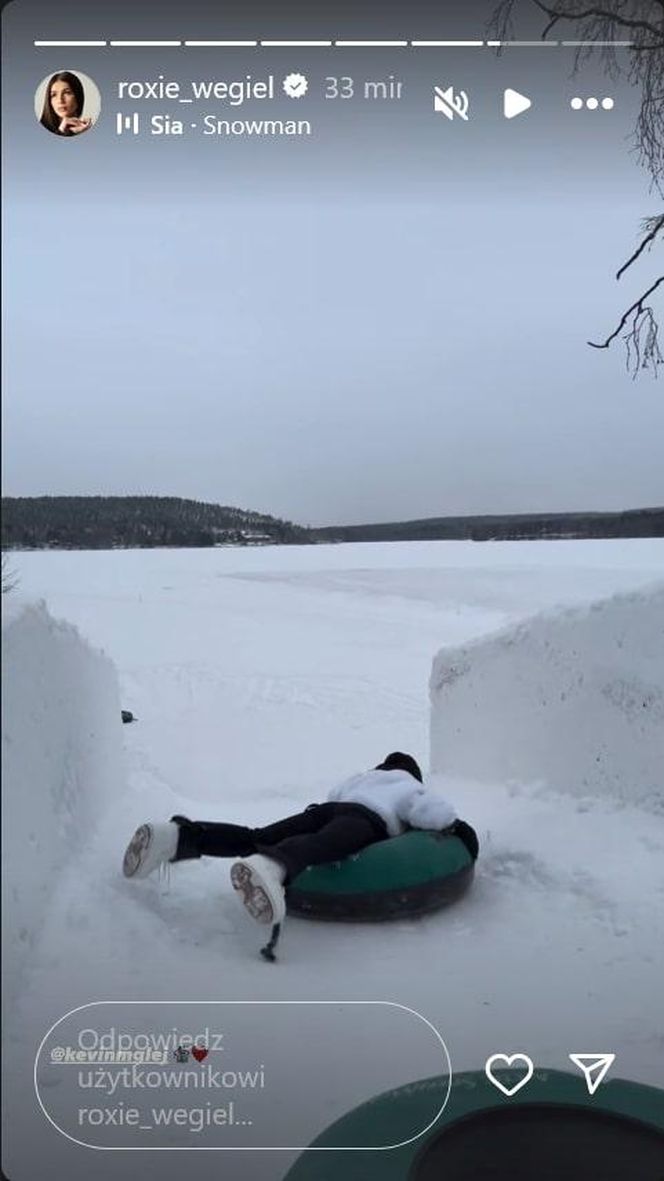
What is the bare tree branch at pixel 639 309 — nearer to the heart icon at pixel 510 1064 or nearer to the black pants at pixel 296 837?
the black pants at pixel 296 837

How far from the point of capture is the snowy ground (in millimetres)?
1744

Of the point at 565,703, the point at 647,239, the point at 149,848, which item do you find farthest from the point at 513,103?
the point at 565,703

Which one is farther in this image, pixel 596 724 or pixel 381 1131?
pixel 596 724

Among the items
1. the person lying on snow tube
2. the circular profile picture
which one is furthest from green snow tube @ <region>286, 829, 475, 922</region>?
the circular profile picture

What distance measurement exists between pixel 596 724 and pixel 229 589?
188 cm

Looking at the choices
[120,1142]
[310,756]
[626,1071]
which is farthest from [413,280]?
[120,1142]

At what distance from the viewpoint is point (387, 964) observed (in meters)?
1.83

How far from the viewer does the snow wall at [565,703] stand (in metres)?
2.64

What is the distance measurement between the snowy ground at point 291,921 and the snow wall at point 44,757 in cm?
3

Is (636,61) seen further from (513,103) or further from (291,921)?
(291,921)

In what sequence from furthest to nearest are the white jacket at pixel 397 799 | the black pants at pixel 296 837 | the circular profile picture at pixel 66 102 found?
the white jacket at pixel 397 799 → the black pants at pixel 296 837 → the circular profile picture at pixel 66 102

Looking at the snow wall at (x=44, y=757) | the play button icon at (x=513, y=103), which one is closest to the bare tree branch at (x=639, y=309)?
the play button icon at (x=513, y=103)

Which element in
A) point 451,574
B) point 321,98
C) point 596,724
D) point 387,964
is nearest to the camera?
point 321,98

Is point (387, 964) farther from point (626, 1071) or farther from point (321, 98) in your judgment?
point (321, 98)
